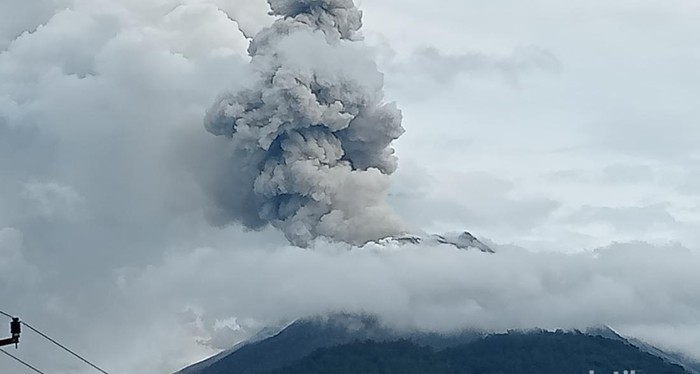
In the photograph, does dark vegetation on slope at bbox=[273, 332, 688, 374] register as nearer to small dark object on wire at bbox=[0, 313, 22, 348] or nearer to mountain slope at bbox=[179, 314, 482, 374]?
mountain slope at bbox=[179, 314, 482, 374]

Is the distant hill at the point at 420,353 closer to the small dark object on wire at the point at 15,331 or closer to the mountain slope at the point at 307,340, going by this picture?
the mountain slope at the point at 307,340

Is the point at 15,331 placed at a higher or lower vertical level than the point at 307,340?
lower

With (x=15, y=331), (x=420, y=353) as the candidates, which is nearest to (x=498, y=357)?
(x=420, y=353)

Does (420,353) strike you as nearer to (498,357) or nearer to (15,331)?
(498,357)

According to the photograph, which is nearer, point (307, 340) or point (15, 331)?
point (15, 331)

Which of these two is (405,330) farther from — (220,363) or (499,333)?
(220,363)

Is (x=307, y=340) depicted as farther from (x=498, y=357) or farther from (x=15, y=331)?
(x=15, y=331)

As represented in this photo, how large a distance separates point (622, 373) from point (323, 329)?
43.8m

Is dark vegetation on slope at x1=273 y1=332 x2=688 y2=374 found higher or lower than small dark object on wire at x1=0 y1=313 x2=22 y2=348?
higher

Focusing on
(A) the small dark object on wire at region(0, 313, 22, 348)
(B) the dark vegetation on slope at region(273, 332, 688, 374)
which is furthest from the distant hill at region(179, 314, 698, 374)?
(A) the small dark object on wire at region(0, 313, 22, 348)

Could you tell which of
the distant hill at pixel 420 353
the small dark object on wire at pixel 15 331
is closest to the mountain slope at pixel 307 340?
the distant hill at pixel 420 353

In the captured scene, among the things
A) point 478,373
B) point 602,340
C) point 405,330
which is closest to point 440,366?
point 478,373

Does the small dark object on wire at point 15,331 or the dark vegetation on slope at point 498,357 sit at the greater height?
the dark vegetation on slope at point 498,357

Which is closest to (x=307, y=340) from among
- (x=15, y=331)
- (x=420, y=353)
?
(x=420, y=353)
